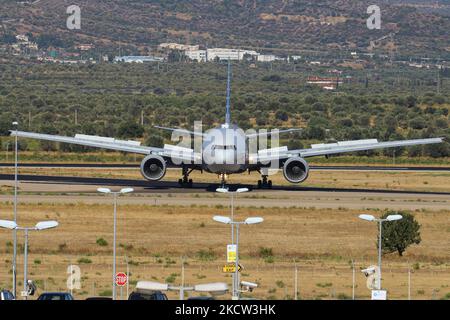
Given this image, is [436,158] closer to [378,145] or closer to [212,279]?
[378,145]

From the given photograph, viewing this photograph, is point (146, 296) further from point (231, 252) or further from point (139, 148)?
point (139, 148)

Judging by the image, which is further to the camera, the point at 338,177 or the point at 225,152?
the point at 338,177

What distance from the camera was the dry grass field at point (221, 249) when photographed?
194 ft

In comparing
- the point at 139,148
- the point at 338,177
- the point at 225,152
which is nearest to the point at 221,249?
the point at 225,152

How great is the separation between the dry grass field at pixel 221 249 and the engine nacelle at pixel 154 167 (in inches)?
372

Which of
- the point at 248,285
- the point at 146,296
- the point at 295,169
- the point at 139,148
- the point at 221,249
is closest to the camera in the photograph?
the point at 146,296

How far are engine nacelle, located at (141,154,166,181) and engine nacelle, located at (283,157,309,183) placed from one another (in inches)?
350

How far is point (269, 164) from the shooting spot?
325ft

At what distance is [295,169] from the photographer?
321 feet

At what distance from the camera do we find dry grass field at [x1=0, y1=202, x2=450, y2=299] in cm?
5909

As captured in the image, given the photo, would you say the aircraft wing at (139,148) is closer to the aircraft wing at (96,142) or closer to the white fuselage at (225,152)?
the aircraft wing at (96,142)

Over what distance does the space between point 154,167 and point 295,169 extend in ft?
33.6
